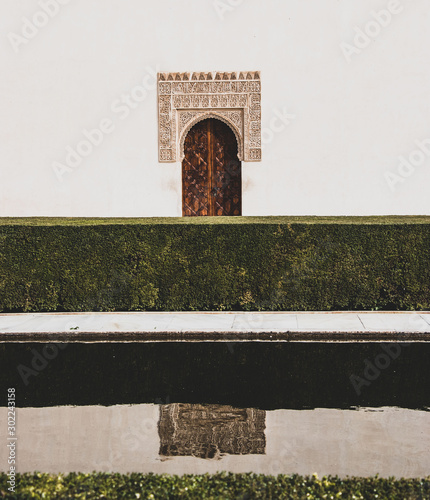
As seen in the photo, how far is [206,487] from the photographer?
7.98 ft

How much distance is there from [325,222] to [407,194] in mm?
3515

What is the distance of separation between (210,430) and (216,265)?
11.4 ft

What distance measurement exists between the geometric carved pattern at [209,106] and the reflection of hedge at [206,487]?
808 centimetres

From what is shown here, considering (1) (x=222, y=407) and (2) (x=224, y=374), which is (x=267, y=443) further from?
(2) (x=224, y=374)

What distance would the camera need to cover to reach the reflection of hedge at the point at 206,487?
2375 mm

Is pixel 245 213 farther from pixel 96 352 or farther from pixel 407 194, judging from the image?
pixel 96 352

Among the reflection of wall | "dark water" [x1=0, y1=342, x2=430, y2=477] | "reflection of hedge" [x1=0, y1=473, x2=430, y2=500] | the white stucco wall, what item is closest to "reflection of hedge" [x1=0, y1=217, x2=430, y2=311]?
"dark water" [x1=0, y1=342, x2=430, y2=477]

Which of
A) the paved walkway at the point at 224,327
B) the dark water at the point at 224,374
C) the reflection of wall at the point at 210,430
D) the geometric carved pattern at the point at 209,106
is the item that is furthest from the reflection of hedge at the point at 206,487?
the geometric carved pattern at the point at 209,106

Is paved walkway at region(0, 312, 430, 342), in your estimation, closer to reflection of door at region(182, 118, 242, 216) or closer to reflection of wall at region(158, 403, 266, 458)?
reflection of wall at region(158, 403, 266, 458)

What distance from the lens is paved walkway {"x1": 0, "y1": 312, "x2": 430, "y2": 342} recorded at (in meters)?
5.71

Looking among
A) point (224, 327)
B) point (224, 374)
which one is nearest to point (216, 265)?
point (224, 327)

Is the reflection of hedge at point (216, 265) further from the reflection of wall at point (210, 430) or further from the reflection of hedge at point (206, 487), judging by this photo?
the reflection of hedge at point (206, 487)

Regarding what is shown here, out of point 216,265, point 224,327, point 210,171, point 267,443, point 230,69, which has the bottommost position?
point 267,443

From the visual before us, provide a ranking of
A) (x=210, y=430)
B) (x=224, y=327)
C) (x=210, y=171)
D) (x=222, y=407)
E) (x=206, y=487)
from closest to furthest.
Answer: (x=206, y=487) → (x=210, y=430) → (x=222, y=407) → (x=224, y=327) → (x=210, y=171)
